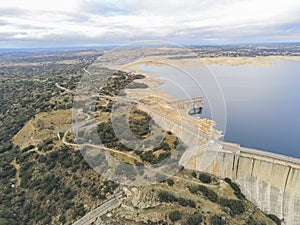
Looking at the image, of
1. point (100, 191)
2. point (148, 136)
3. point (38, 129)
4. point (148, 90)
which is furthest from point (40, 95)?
point (100, 191)

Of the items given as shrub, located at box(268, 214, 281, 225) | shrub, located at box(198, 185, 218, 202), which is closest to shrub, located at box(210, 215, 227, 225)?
shrub, located at box(198, 185, 218, 202)

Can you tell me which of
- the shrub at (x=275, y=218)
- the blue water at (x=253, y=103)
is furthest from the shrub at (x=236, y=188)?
the blue water at (x=253, y=103)

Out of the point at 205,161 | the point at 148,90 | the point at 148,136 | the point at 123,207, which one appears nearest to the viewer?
the point at 123,207

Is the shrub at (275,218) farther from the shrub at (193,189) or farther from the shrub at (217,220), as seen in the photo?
the shrub at (193,189)

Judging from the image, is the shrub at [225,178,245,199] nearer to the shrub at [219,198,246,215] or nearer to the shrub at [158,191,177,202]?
the shrub at [219,198,246,215]

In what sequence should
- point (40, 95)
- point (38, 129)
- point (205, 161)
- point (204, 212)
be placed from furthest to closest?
point (40, 95) → point (38, 129) → point (205, 161) → point (204, 212)

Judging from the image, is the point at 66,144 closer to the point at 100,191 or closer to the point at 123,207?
the point at 100,191

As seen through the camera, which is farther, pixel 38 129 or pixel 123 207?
pixel 38 129
